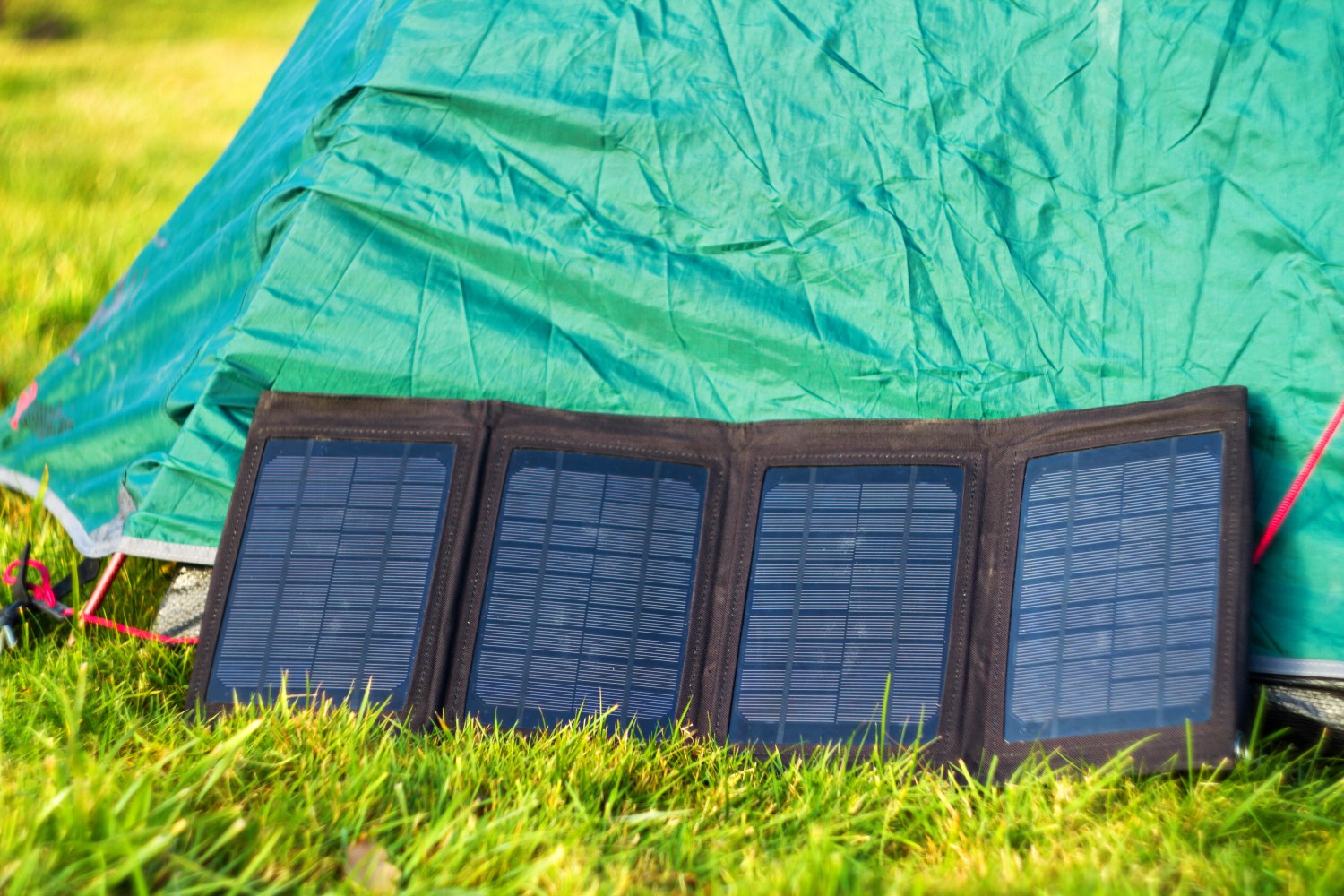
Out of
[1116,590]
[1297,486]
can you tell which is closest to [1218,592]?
[1116,590]

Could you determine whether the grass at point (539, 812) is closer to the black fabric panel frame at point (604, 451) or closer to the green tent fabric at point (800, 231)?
the black fabric panel frame at point (604, 451)

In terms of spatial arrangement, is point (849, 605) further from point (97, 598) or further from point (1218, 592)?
point (97, 598)

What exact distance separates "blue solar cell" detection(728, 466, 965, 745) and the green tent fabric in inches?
11.0

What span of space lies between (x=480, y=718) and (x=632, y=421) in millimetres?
888

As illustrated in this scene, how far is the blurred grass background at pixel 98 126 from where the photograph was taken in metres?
5.71

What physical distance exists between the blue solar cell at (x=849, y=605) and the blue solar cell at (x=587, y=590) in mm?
198

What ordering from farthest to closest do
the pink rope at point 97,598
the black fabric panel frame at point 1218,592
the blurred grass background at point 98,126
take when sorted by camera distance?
the blurred grass background at point 98,126 → the pink rope at point 97,598 → the black fabric panel frame at point 1218,592

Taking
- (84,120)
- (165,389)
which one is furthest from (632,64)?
(84,120)

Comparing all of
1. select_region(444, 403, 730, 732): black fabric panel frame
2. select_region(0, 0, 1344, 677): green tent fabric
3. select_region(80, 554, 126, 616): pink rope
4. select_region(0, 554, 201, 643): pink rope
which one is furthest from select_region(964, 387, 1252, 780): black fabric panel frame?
select_region(80, 554, 126, 616): pink rope

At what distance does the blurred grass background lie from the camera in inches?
225

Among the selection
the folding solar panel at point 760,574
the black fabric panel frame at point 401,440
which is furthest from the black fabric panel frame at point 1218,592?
the black fabric panel frame at point 401,440

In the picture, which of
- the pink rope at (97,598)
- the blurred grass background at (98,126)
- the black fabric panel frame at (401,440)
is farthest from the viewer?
the blurred grass background at (98,126)

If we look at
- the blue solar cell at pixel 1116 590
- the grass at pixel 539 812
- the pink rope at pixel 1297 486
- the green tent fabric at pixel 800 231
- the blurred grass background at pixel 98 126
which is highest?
the blurred grass background at pixel 98 126

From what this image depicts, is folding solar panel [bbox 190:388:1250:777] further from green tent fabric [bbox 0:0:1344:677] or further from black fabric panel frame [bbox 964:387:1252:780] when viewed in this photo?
green tent fabric [bbox 0:0:1344:677]
